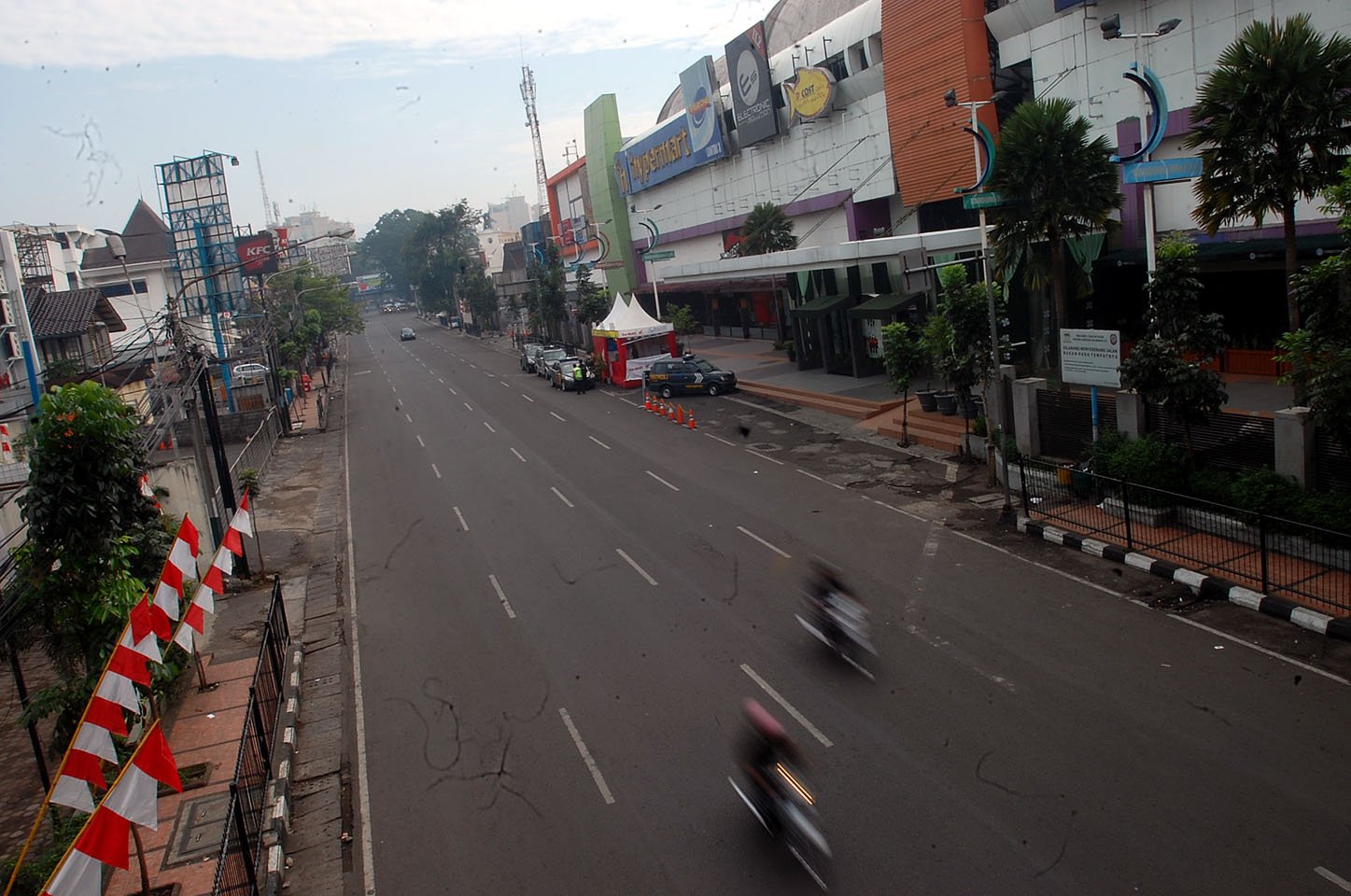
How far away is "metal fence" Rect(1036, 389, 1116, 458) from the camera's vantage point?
19.5 meters

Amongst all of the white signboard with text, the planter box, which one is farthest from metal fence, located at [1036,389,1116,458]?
the planter box

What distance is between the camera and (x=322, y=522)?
981 inches

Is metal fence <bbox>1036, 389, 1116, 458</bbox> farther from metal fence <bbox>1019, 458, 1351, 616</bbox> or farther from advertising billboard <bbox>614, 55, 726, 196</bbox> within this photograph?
advertising billboard <bbox>614, 55, 726, 196</bbox>

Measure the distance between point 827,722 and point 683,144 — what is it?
50.9 metres

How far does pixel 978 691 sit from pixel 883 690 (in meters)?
1.12

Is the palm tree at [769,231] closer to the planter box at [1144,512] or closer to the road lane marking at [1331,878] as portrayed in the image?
the planter box at [1144,512]

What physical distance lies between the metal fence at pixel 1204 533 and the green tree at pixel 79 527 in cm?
1450

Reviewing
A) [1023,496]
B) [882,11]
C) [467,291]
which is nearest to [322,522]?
[1023,496]

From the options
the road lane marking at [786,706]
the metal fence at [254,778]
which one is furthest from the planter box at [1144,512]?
the metal fence at [254,778]

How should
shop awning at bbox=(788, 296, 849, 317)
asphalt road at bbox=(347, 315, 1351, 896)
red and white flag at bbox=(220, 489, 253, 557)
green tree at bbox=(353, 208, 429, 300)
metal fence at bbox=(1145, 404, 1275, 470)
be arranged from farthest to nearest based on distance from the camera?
green tree at bbox=(353, 208, 429, 300), shop awning at bbox=(788, 296, 849, 317), metal fence at bbox=(1145, 404, 1275, 470), red and white flag at bbox=(220, 489, 253, 557), asphalt road at bbox=(347, 315, 1351, 896)

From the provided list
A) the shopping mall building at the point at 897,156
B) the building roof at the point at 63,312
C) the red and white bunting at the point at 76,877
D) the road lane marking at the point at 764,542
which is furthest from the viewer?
the building roof at the point at 63,312

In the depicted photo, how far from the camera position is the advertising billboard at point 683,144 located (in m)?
52.3

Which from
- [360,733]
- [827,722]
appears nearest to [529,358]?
[360,733]

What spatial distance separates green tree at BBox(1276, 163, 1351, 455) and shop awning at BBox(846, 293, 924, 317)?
18.4 m
